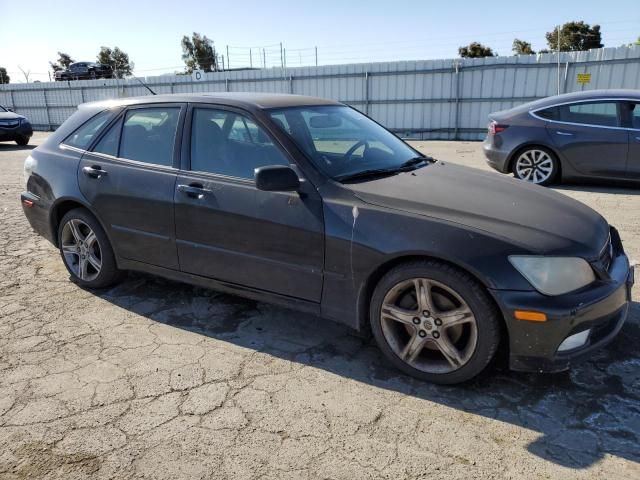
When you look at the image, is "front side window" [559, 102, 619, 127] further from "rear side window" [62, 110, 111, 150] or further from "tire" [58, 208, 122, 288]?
"tire" [58, 208, 122, 288]

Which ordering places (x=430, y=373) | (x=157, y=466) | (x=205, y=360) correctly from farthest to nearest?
(x=205, y=360), (x=430, y=373), (x=157, y=466)

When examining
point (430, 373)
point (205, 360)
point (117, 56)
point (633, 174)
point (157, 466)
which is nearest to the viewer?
point (157, 466)

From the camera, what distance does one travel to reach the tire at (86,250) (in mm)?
4203

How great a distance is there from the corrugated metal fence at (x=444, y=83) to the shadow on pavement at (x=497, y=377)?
13.0 metres

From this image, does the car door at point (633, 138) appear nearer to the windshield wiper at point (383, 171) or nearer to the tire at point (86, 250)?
the windshield wiper at point (383, 171)

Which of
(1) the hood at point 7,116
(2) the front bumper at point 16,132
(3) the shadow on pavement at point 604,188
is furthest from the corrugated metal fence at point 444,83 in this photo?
(3) the shadow on pavement at point 604,188

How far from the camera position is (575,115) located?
788 cm

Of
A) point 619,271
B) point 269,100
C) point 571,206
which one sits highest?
point 269,100

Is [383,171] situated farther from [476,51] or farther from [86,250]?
[476,51]

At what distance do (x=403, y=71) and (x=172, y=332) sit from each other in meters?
15.2

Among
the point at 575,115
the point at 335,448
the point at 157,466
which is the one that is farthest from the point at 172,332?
the point at 575,115

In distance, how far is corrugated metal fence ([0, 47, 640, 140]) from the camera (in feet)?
47.8

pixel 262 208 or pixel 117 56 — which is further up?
pixel 117 56

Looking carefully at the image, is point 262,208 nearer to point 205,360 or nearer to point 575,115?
point 205,360
